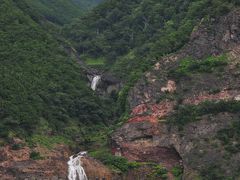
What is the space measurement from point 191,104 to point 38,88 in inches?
675

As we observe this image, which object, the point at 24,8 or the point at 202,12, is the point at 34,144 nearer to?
the point at 202,12

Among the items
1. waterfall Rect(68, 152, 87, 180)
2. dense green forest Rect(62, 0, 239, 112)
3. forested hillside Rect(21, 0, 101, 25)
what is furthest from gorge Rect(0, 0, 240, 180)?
forested hillside Rect(21, 0, 101, 25)

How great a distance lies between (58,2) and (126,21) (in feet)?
137

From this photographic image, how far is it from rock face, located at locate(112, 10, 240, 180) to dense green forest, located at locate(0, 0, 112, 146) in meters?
6.09

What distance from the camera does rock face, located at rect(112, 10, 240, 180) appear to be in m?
56.4

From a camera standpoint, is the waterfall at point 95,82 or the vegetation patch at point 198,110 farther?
the waterfall at point 95,82

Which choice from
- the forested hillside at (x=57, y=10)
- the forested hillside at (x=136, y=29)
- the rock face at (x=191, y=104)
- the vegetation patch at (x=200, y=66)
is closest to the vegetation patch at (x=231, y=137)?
the rock face at (x=191, y=104)

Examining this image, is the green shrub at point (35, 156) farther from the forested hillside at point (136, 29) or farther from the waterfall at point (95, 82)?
the waterfall at point (95, 82)

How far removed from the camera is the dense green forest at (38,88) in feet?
209

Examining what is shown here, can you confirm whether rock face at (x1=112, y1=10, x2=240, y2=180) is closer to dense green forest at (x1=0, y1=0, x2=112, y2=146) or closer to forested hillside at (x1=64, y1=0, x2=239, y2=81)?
forested hillside at (x1=64, y1=0, x2=239, y2=81)

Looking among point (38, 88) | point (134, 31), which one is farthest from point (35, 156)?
point (134, 31)

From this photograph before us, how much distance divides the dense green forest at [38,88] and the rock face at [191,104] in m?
6.09

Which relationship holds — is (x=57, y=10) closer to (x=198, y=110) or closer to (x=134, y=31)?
(x=134, y=31)

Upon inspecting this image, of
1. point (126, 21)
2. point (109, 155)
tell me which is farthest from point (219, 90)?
point (126, 21)
